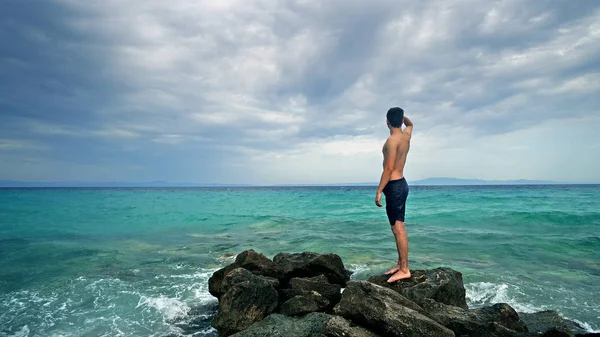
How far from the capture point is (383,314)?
4590 mm

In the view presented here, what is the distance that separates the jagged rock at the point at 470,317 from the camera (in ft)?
16.7

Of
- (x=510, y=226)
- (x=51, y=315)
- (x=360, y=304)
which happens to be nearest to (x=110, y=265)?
(x=51, y=315)

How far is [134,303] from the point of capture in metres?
8.39

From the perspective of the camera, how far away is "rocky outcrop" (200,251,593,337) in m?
4.58

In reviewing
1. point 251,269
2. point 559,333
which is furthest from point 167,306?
point 559,333

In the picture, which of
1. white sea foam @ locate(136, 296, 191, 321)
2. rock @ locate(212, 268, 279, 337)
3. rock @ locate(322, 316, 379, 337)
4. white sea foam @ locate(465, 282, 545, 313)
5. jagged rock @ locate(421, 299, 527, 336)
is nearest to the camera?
rock @ locate(322, 316, 379, 337)

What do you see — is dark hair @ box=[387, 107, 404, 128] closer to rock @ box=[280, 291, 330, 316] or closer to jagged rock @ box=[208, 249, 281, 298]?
rock @ box=[280, 291, 330, 316]

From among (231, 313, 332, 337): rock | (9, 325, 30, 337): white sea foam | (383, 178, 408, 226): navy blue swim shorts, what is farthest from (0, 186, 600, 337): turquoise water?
(383, 178, 408, 226): navy blue swim shorts

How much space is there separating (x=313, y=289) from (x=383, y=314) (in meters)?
2.19

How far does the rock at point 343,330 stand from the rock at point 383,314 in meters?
0.19

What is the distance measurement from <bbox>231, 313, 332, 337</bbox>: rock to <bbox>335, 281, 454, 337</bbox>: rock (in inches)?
21.0

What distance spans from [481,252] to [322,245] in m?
6.95

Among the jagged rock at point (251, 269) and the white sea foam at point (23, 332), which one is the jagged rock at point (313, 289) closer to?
the jagged rock at point (251, 269)

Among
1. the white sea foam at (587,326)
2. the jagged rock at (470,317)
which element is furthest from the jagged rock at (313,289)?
the white sea foam at (587,326)
